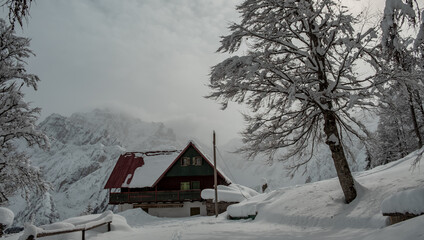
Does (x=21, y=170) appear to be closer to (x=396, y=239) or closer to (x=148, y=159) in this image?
(x=396, y=239)

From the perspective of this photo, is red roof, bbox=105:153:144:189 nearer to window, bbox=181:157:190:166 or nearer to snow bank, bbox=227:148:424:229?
window, bbox=181:157:190:166

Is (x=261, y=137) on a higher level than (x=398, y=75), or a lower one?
lower

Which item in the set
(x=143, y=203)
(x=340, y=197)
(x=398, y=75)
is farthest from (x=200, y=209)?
(x=398, y=75)

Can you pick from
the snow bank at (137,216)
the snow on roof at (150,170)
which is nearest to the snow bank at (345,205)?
the snow bank at (137,216)

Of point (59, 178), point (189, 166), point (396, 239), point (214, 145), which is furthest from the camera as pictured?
point (59, 178)

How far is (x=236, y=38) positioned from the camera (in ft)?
35.4

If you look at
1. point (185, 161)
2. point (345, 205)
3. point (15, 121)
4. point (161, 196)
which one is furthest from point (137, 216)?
point (345, 205)

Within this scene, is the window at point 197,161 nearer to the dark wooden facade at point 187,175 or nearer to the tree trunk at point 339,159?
the dark wooden facade at point 187,175

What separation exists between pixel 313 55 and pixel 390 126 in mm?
26480

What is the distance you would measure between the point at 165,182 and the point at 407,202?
29.6 meters

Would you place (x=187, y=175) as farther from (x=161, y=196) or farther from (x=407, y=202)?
(x=407, y=202)

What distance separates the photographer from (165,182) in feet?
109

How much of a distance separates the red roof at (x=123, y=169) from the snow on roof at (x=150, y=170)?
630 mm

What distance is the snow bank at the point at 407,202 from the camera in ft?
18.8
